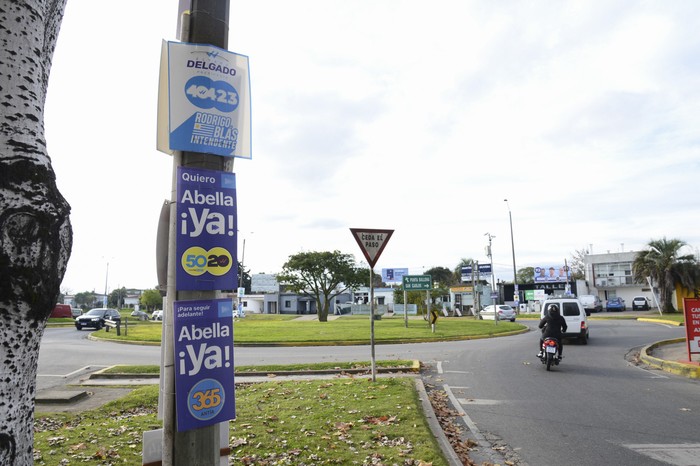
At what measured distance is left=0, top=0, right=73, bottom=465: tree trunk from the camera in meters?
2.14

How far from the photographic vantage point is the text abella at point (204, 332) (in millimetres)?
3354

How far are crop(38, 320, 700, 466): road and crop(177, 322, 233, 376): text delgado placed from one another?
4.01 meters

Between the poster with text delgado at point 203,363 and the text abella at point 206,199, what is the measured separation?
2.31ft

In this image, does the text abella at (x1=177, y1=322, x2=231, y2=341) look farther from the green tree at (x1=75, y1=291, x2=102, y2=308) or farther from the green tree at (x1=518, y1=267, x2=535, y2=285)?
the green tree at (x1=75, y1=291, x2=102, y2=308)

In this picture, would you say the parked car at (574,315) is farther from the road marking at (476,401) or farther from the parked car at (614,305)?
the parked car at (614,305)

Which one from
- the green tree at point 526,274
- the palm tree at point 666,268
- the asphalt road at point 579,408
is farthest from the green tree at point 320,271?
the green tree at point 526,274

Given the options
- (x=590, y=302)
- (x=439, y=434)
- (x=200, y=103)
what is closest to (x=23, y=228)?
(x=200, y=103)

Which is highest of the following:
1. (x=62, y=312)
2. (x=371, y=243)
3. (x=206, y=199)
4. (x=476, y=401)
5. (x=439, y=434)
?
(x=371, y=243)

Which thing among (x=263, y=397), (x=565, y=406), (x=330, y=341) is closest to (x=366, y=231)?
(x=263, y=397)

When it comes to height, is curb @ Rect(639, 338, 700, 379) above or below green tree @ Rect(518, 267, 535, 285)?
below

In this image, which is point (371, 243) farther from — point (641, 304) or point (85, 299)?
point (85, 299)

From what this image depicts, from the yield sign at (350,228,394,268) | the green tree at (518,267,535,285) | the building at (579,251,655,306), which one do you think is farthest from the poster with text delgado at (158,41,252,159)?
the green tree at (518,267,535,285)

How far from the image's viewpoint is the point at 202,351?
343cm

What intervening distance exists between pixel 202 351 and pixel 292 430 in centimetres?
352
